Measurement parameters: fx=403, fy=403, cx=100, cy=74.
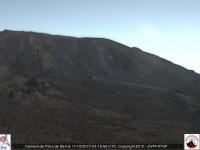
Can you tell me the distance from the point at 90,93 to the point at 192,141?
42.0m

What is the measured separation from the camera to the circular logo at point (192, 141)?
20.8 meters

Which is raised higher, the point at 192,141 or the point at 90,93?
the point at 90,93

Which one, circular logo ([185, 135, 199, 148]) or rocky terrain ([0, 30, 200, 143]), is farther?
rocky terrain ([0, 30, 200, 143])

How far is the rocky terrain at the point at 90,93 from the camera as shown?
39812 mm

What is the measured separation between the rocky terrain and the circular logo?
14.7 metres

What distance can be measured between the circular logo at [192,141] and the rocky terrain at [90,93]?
579 inches

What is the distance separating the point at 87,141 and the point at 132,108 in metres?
20.2

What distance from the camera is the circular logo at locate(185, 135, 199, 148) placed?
2083 centimetres

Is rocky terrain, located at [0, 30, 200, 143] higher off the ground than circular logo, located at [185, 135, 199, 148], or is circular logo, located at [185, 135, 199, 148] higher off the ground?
rocky terrain, located at [0, 30, 200, 143]

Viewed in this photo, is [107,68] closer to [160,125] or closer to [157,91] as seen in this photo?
[157,91]

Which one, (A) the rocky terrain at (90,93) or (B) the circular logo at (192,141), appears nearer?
(B) the circular logo at (192,141)

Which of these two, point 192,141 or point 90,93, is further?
point 90,93

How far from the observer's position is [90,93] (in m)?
62.5

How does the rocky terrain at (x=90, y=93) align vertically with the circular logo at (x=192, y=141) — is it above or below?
above
